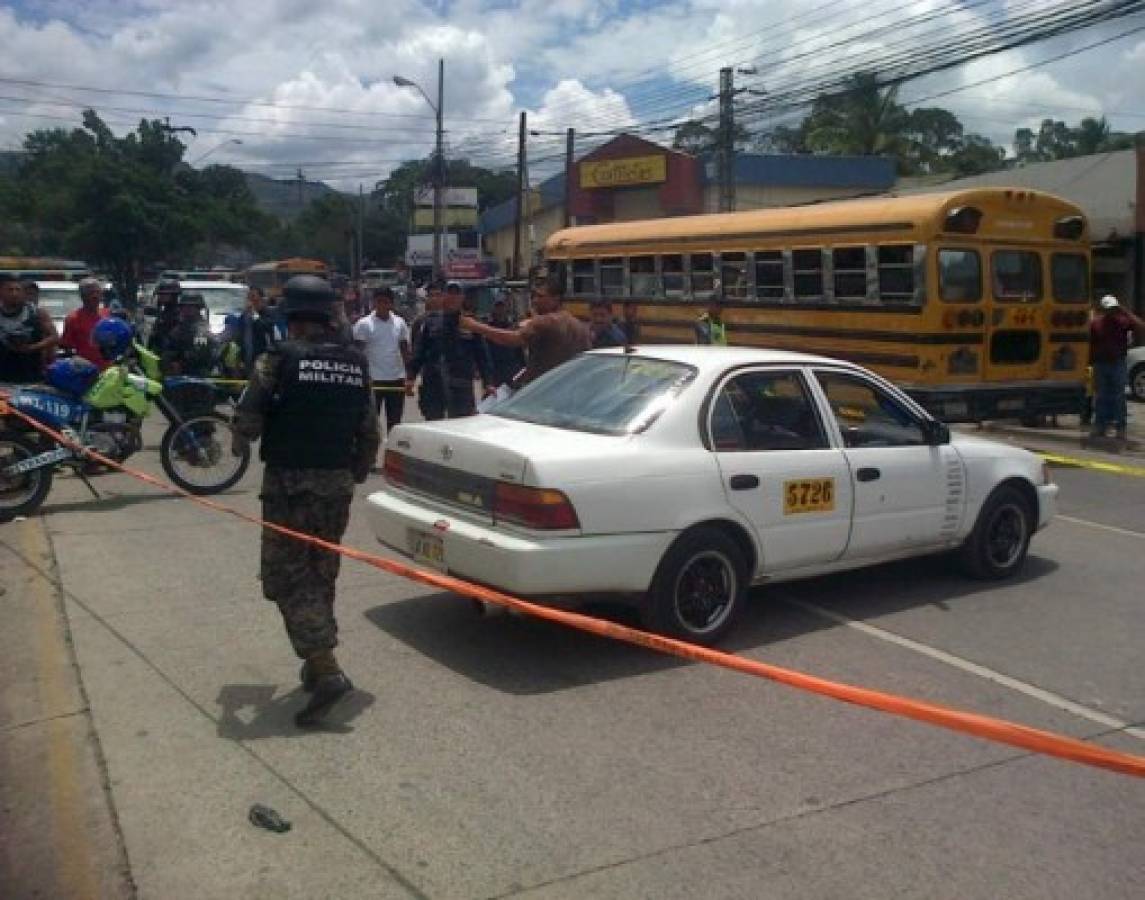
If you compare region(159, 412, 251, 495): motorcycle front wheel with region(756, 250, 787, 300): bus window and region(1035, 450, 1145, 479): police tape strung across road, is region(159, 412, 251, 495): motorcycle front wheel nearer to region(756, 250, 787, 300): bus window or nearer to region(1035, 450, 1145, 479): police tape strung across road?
region(756, 250, 787, 300): bus window

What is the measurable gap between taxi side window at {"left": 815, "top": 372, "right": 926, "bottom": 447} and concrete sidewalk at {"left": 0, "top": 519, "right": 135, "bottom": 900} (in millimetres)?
3977

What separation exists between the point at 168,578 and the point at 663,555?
10.4 feet

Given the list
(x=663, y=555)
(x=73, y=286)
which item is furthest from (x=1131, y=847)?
(x=73, y=286)

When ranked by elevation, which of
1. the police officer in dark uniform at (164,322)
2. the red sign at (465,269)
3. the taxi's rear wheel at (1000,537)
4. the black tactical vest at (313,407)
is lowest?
the taxi's rear wheel at (1000,537)

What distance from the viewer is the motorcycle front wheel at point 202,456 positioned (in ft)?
31.0

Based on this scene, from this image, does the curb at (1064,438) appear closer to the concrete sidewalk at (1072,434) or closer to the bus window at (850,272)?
the concrete sidewalk at (1072,434)

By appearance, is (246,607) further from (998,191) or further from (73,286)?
(73,286)

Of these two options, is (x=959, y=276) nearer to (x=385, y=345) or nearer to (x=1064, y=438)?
(x=1064, y=438)

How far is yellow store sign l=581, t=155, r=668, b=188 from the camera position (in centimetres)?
4262

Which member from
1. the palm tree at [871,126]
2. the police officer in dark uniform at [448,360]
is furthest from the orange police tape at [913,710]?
the palm tree at [871,126]

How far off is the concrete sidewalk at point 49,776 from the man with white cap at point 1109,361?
12.2 m

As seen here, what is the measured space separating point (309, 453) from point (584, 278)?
14791mm

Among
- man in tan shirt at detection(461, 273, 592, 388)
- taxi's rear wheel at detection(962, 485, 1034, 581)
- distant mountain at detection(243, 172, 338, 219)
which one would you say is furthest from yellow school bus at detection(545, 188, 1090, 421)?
distant mountain at detection(243, 172, 338, 219)

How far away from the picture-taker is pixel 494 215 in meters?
67.2
